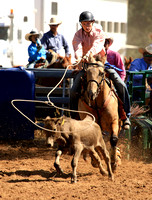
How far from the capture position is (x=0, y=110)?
31.7ft

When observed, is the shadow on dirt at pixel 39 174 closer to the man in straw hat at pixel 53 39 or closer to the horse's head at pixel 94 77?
the horse's head at pixel 94 77

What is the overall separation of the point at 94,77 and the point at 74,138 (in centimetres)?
102

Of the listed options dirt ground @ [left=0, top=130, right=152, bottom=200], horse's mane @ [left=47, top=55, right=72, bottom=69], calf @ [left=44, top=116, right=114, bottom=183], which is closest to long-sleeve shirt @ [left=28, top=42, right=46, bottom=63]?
horse's mane @ [left=47, top=55, right=72, bottom=69]

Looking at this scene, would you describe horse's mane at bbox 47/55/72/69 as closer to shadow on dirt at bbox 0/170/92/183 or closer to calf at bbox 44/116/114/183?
shadow on dirt at bbox 0/170/92/183

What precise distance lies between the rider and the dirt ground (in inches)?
40.9

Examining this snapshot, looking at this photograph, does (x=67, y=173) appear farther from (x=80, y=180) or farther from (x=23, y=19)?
(x=23, y=19)

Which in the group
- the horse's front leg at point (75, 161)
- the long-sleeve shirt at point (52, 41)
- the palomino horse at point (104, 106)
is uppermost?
the long-sleeve shirt at point (52, 41)

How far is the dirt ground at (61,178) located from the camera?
609 cm

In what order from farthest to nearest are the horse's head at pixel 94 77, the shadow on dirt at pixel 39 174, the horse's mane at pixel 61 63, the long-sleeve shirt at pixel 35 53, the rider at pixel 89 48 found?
1. the long-sleeve shirt at pixel 35 53
2. the horse's mane at pixel 61 63
3. the rider at pixel 89 48
4. the horse's head at pixel 94 77
5. the shadow on dirt at pixel 39 174

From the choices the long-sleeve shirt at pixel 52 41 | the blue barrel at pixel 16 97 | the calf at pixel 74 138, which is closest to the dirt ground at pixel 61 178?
the calf at pixel 74 138

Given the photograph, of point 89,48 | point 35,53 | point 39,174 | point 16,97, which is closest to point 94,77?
point 89,48

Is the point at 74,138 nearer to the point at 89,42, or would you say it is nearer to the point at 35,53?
the point at 89,42

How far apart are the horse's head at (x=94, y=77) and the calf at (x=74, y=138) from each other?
433mm

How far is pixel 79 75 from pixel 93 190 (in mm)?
2327
